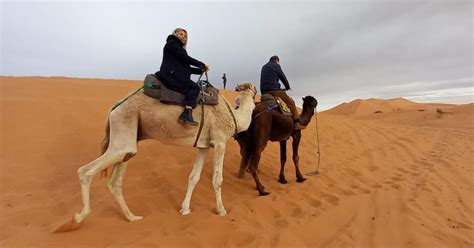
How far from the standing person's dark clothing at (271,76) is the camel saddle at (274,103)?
0.38m

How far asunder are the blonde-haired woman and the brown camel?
1.97 m

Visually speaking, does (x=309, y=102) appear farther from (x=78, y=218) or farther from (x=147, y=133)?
(x=78, y=218)

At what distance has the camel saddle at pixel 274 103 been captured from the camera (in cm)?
640

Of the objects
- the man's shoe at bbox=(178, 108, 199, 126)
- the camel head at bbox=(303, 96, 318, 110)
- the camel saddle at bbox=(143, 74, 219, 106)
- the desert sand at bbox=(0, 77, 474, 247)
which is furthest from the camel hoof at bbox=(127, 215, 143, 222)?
the camel head at bbox=(303, 96, 318, 110)

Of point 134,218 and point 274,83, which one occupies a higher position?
point 274,83

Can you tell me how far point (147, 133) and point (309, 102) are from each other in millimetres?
4262

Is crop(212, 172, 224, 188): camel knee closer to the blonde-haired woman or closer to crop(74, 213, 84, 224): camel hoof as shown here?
the blonde-haired woman

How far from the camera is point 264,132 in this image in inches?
243

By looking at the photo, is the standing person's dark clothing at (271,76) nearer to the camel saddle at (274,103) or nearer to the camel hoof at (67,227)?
the camel saddle at (274,103)

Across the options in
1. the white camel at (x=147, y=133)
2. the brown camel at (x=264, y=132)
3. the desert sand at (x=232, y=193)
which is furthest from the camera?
the brown camel at (x=264, y=132)

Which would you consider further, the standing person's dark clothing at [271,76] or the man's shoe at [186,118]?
the standing person's dark clothing at [271,76]

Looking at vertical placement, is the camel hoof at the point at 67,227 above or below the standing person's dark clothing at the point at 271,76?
below

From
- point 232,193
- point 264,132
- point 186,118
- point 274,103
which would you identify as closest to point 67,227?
point 186,118

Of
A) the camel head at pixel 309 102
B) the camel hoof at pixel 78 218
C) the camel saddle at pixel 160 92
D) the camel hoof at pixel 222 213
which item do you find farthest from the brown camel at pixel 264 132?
the camel hoof at pixel 78 218
